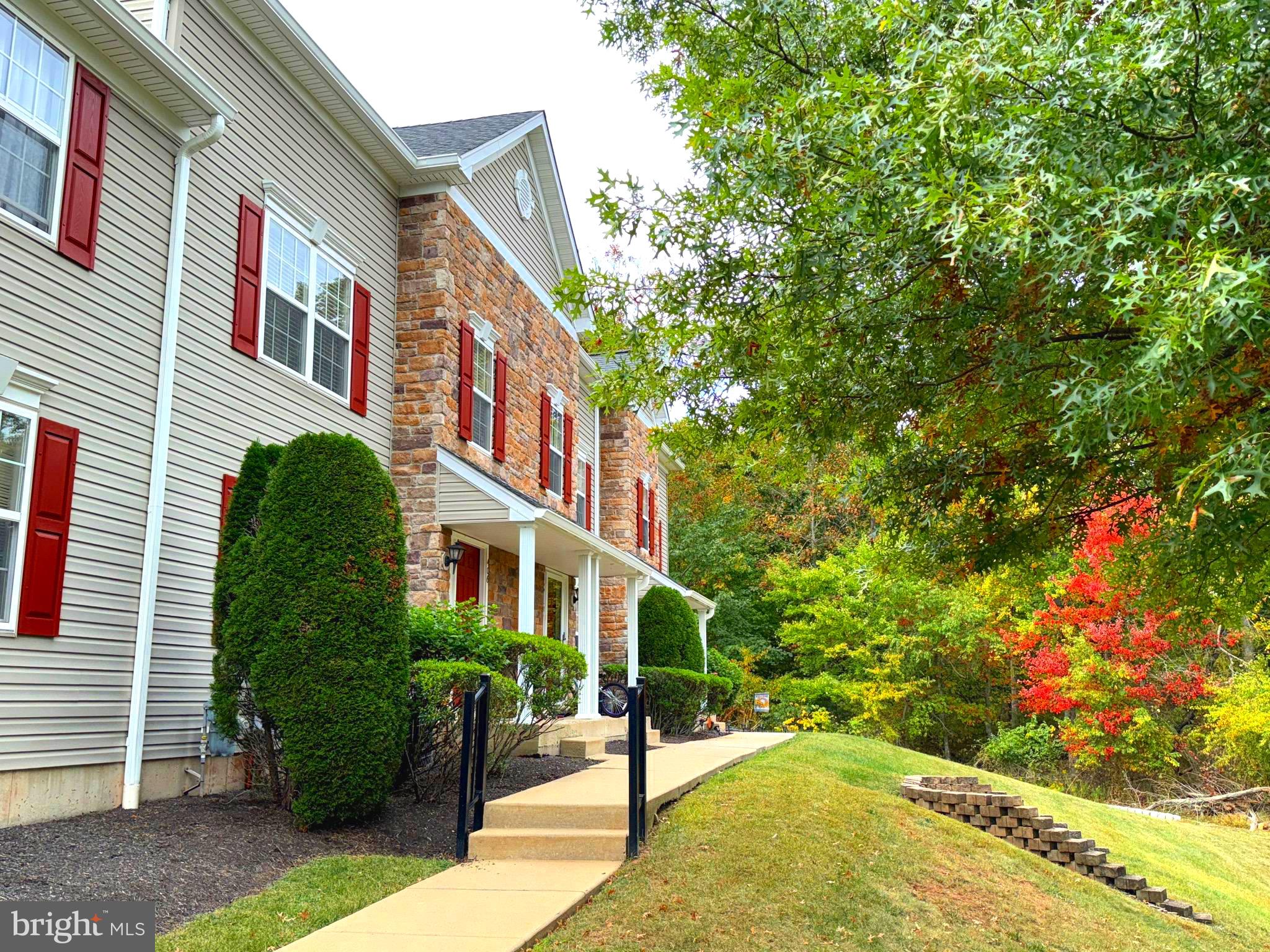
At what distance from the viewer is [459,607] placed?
31.4 feet

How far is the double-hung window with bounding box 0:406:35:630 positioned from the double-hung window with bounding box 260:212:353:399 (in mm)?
2864

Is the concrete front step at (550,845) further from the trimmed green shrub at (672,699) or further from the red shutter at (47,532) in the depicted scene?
the trimmed green shrub at (672,699)

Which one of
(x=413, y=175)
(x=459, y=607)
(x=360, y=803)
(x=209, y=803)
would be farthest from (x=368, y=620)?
(x=413, y=175)

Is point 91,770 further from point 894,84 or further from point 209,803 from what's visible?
point 894,84

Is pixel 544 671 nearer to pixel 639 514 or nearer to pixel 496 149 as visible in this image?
pixel 496 149

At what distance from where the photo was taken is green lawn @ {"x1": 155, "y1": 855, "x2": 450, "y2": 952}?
4.33 m

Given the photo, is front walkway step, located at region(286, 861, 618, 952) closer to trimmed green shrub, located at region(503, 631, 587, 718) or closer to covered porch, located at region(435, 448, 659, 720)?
trimmed green shrub, located at region(503, 631, 587, 718)

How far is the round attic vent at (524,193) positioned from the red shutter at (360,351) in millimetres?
3986

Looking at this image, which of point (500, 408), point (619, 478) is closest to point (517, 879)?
point (500, 408)

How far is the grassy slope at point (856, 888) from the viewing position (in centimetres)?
503

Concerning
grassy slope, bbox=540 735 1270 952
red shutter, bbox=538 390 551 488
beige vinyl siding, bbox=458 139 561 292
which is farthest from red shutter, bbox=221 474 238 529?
red shutter, bbox=538 390 551 488

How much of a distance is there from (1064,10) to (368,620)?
203 inches

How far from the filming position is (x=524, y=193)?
47.0 feet

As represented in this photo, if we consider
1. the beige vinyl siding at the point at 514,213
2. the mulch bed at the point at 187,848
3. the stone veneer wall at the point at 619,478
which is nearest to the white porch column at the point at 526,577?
the mulch bed at the point at 187,848
